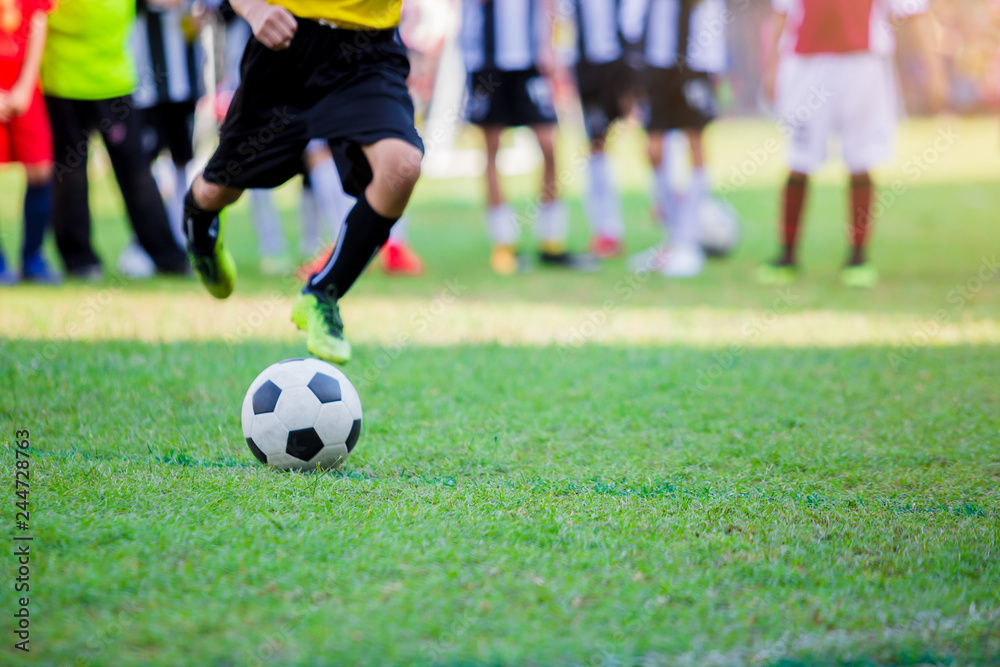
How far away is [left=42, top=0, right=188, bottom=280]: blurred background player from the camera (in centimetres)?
625

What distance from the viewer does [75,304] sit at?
5.52 metres

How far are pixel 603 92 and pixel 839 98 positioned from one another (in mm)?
1954

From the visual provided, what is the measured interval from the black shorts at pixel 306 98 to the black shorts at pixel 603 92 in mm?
4513

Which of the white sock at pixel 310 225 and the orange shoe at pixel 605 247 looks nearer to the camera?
the white sock at pixel 310 225

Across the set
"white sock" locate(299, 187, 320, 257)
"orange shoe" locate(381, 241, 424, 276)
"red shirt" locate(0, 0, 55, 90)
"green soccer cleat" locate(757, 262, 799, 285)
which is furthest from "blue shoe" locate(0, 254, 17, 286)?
"green soccer cleat" locate(757, 262, 799, 285)

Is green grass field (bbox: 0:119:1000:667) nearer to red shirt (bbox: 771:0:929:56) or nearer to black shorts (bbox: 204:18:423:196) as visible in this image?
black shorts (bbox: 204:18:423:196)

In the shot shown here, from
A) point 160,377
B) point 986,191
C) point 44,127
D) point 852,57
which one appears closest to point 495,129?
point 852,57

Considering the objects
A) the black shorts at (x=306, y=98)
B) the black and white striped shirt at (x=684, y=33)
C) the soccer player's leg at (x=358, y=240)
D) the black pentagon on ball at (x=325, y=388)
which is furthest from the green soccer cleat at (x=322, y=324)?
the black and white striped shirt at (x=684, y=33)

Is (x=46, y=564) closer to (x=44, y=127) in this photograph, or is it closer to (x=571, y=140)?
(x=44, y=127)

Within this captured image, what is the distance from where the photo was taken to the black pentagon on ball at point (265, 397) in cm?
279

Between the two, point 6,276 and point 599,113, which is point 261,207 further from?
point 599,113

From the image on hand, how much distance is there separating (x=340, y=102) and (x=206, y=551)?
1.72m

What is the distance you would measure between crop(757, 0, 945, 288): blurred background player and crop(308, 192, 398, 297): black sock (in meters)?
4.11

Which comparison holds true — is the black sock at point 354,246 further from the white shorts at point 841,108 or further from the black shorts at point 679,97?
the black shorts at point 679,97
